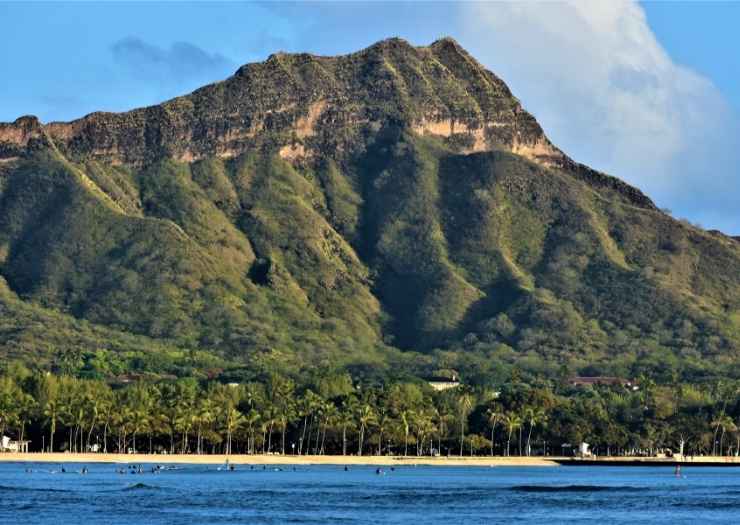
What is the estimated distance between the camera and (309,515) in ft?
610

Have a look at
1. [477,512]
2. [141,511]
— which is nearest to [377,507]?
[477,512]

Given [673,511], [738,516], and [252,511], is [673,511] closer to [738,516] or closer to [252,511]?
[738,516]

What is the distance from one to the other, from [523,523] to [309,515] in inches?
759

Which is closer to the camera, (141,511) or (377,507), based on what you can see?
(141,511)

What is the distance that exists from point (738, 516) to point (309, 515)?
40.4m

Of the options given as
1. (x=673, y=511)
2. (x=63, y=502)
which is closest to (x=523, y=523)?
(x=673, y=511)

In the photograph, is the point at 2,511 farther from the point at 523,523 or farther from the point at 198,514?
the point at 523,523

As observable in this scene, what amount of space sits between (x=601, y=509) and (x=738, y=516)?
13.6m

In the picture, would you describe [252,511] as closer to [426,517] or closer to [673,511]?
[426,517]

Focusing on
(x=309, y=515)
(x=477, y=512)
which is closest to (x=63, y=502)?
(x=309, y=515)

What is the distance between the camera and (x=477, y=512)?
637 ft

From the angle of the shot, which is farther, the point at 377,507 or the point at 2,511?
the point at 377,507

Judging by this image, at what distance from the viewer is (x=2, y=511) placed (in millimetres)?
183375

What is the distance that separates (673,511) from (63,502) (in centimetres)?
5815
